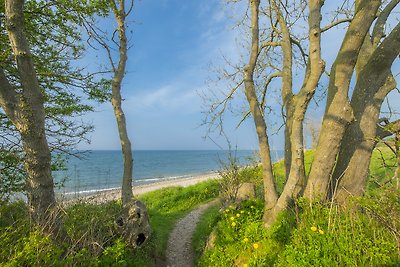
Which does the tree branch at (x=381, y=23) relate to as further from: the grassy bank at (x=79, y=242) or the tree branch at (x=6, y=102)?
the tree branch at (x=6, y=102)

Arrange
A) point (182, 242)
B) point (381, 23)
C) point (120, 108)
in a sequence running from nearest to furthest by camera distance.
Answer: point (381, 23) → point (120, 108) → point (182, 242)

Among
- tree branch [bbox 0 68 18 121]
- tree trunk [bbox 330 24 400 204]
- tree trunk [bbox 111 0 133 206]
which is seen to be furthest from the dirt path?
tree branch [bbox 0 68 18 121]

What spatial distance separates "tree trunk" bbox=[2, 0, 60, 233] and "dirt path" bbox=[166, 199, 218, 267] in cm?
390

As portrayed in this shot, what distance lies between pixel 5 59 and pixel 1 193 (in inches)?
124

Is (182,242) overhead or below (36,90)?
below

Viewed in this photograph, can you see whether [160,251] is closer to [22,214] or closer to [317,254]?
[22,214]

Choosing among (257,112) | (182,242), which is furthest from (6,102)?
(182,242)

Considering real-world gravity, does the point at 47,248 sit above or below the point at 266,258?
above

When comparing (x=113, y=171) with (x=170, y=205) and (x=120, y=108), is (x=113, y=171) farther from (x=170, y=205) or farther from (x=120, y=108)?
(x=120, y=108)

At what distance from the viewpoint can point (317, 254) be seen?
14.0ft

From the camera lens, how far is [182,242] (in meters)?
8.99

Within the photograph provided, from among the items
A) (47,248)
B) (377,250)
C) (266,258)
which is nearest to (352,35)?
(377,250)

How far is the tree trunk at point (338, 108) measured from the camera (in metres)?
5.76

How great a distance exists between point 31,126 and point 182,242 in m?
6.24
